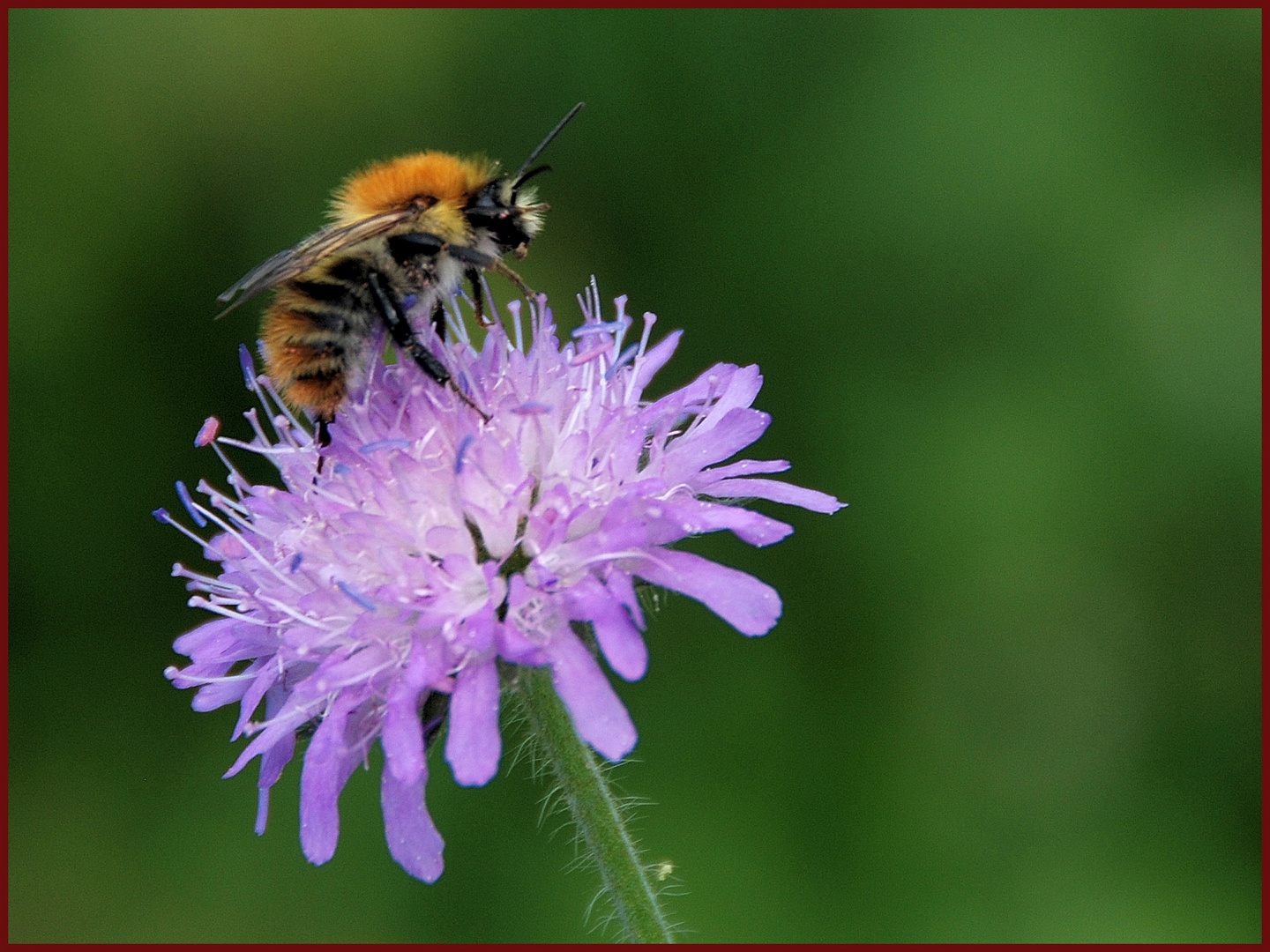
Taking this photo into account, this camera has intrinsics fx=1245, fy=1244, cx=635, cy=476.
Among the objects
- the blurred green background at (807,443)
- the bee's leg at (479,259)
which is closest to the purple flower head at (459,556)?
the bee's leg at (479,259)

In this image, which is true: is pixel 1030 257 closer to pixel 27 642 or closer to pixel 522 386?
pixel 522 386

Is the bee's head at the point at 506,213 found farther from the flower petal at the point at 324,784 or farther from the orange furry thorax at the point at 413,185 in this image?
the flower petal at the point at 324,784

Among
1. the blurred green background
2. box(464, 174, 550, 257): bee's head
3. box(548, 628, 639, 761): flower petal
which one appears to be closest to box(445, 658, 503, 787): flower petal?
box(548, 628, 639, 761): flower petal

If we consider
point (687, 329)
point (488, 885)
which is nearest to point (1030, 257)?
point (687, 329)

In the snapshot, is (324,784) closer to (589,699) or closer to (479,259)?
(589,699)

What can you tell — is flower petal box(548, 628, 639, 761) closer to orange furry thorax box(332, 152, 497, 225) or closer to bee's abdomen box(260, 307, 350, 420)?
bee's abdomen box(260, 307, 350, 420)

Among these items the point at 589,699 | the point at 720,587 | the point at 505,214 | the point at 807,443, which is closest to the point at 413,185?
the point at 505,214
